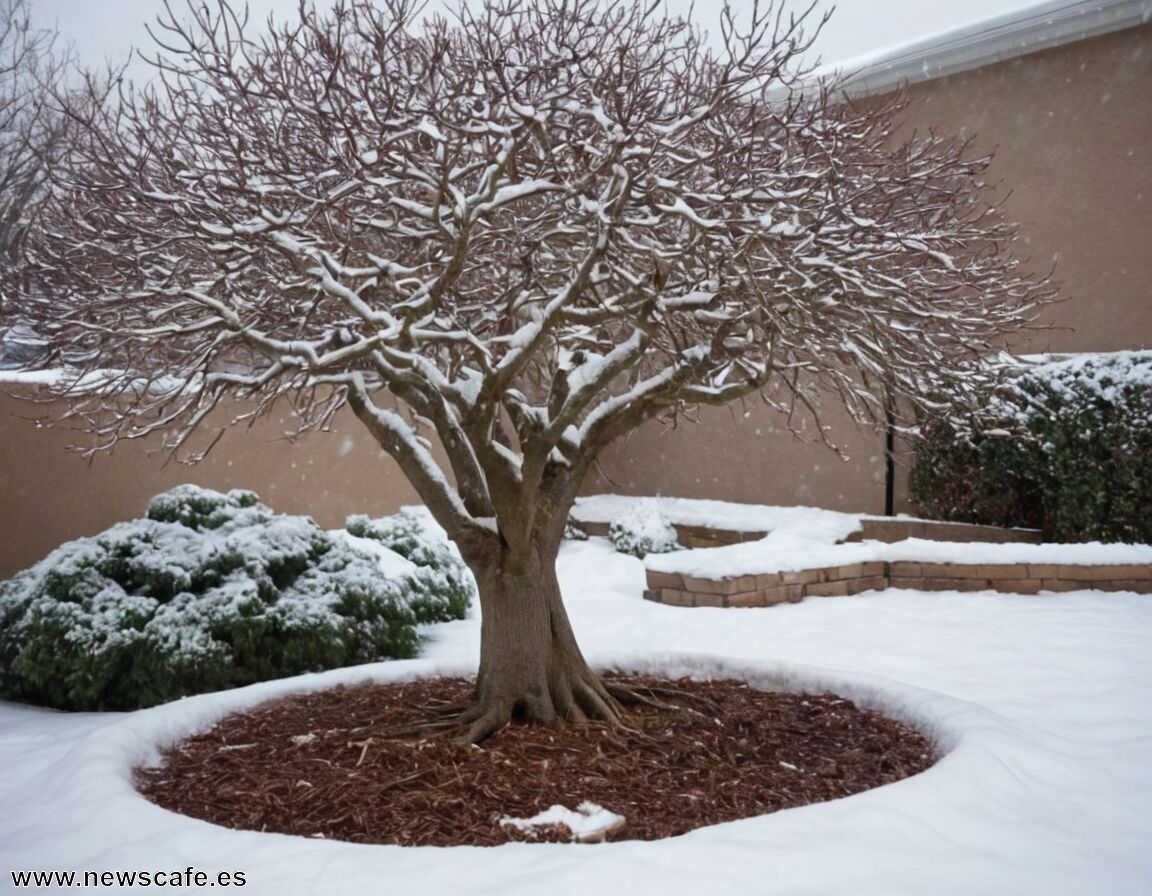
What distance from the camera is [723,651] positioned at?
768cm

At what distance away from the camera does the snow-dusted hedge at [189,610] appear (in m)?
6.65

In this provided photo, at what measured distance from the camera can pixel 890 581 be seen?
32.0ft

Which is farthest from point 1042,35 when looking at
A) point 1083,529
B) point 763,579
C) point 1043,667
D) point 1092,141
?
point 1043,667

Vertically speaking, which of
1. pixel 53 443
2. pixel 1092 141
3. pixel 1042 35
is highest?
pixel 1042 35

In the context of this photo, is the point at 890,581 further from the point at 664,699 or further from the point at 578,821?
the point at 578,821

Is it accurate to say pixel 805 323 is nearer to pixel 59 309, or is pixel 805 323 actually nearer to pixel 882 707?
pixel 882 707

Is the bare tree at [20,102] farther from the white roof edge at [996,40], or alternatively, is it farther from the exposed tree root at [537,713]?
the exposed tree root at [537,713]

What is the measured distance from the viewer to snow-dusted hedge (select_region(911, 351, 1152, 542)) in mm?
9742

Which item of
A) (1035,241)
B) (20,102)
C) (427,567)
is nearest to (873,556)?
(427,567)

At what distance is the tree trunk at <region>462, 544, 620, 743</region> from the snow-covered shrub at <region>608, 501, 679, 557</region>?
7.29m

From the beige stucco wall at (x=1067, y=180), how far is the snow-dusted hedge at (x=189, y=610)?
14.7ft

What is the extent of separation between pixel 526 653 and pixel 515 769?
2.55 feet

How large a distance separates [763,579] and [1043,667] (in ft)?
9.03

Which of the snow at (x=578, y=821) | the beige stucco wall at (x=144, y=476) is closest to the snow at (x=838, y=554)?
the beige stucco wall at (x=144, y=476)
